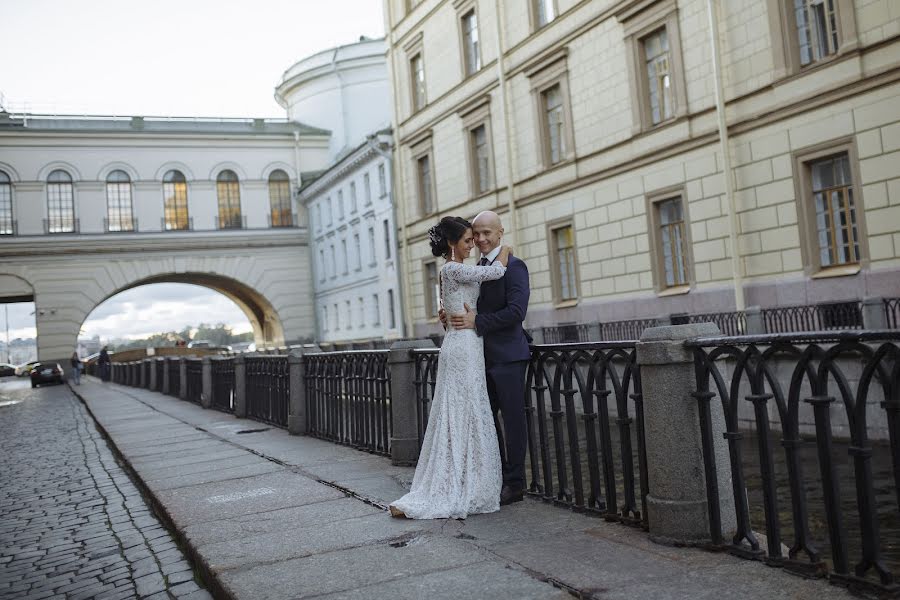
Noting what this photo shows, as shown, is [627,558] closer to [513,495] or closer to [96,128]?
[513,495]

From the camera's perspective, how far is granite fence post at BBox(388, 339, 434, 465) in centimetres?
800

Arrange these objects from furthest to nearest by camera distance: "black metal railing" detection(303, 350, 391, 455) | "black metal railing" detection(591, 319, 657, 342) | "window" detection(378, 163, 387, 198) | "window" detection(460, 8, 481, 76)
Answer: "window" detection(378, 163, 387, 198), "window" detection(460, 8, 481, 76), "black metal railing" detection(591, 319, 657, 342), "black metal railing" detection(303, 350, 391, 455)

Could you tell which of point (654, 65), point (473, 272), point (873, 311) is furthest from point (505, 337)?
point (654, 65)

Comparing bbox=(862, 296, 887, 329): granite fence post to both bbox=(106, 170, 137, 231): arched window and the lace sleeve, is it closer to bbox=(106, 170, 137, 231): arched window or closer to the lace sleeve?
the lace sleeve

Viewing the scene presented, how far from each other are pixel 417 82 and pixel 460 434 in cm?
2936

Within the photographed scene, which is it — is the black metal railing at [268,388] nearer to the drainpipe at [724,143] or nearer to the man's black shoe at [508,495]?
the man's black shoe at [508,495]

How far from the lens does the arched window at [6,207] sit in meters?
47.1

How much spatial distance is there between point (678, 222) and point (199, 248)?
36882 millimetres

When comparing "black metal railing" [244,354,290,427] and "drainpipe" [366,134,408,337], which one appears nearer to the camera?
"black metal railing" [244,354,290,427]

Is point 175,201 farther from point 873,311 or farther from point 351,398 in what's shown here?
point 873,311

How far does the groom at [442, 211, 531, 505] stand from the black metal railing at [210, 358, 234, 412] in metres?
11.4

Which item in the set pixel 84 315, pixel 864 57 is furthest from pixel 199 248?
pixel 864 57

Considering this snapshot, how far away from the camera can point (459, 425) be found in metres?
5.59

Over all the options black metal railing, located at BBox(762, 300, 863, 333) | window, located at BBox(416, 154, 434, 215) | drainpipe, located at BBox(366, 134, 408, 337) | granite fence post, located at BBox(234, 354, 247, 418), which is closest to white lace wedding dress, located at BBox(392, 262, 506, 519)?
granite fence post, located at BBox(234, 354, 247, 418)
